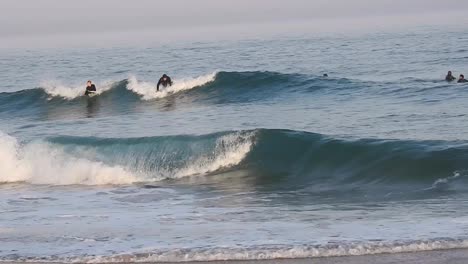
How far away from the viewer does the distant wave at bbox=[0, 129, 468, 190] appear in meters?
15.0

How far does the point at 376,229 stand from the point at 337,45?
4210 centimetres

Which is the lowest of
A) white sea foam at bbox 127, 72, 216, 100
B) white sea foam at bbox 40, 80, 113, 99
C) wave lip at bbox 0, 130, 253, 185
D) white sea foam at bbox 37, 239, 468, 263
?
white sea foam at bbox 40, 80, 113, 99

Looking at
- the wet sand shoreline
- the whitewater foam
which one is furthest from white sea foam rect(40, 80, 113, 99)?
the wet sand shoreline

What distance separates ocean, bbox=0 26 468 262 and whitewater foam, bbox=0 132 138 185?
44 millimetres

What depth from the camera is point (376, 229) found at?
33.4 feet

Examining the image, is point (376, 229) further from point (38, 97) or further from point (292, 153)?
point (38, 97)

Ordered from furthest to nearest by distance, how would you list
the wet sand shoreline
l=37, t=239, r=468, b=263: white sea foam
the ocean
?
the ocean → l=37, t=239, r=468, b=263: white sea foam → the wet sand shoreline

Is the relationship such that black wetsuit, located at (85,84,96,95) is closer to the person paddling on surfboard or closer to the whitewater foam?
the person paddling on surfboard

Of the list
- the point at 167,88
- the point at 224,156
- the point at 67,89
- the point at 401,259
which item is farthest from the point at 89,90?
the point at 401,259

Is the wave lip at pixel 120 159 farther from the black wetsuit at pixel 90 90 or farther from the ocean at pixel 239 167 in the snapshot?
the black wetsuit at pixel 90 90

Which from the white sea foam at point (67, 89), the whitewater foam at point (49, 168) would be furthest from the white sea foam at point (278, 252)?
the white sea foam at point (67, 89)

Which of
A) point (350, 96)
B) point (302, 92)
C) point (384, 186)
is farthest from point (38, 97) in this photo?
point (384, 186)

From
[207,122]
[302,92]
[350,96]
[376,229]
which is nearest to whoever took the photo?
[376,229]

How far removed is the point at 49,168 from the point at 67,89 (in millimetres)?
17865
